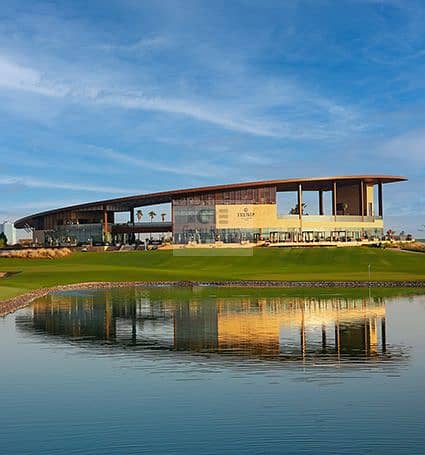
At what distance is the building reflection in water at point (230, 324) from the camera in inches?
1173

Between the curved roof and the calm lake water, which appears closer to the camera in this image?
the calm lake water

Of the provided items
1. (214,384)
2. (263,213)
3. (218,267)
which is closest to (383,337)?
(214,384)

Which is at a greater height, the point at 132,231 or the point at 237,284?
the point at 132,231

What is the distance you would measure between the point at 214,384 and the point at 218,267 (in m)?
74.2

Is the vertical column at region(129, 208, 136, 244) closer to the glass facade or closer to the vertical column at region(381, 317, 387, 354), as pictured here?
the glass facade

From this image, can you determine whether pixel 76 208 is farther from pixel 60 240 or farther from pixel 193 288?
pixel 193 288

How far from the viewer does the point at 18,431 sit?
17391mm

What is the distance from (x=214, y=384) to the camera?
73.0 ft

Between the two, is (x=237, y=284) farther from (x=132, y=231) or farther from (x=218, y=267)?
(x=132, y=231)

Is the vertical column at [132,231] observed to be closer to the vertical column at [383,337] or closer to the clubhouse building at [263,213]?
the clubhouse building at [263,213]

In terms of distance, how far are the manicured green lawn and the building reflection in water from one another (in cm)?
1216

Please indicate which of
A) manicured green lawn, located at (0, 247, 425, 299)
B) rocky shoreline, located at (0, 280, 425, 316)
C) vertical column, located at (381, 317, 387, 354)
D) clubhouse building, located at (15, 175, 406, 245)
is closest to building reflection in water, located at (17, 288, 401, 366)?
vertical column, located at (381, 317, 387, 354)

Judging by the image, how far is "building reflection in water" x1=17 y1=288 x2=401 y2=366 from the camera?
29797 millimetres

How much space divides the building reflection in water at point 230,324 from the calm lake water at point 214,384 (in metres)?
0.12
